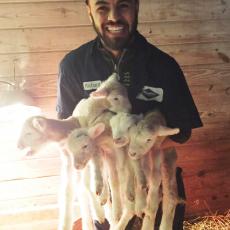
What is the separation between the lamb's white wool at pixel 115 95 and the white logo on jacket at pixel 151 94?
0.06 metres

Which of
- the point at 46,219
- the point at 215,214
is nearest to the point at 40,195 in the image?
the point at 46,219

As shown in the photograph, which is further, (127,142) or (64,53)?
(64,53)

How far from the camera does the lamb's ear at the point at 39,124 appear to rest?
873 mm

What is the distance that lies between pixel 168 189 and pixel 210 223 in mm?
637

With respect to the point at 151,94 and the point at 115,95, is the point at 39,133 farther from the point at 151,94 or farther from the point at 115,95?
the point at 151,94

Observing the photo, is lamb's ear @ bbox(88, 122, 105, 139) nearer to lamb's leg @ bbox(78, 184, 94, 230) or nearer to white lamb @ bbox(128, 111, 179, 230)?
white lamb @ bbox(128, 111, 179, 230)

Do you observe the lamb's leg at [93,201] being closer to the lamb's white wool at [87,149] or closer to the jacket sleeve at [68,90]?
the lamb's white wool at [87,149]

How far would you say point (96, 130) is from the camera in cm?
89

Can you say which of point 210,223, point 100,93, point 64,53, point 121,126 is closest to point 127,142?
point 121,126

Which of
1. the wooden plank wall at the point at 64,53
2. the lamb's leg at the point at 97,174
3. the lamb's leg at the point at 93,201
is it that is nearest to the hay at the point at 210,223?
the wooden plank wall at the point at 64,53

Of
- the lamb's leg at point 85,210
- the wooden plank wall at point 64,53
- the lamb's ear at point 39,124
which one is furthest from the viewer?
the wooden plank wall at point 64,53

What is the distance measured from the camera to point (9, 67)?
130 cm

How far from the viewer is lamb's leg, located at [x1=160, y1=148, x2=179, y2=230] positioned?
0.99m

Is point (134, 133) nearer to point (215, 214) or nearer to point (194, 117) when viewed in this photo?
point (194, 117)
